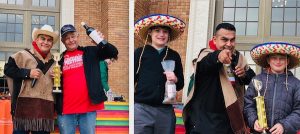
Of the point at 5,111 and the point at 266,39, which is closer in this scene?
the point at 5,111

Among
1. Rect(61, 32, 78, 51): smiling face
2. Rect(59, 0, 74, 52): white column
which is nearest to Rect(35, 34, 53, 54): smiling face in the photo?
Rect(61, 32, 78, 51): smiling face

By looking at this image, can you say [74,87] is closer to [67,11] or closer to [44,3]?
[67,11]

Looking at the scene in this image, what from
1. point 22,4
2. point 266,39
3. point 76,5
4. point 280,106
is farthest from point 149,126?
point 266,39

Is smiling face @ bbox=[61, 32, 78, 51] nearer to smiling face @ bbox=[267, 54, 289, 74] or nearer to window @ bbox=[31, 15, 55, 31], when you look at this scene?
window @ bbox=[31, 15, 55, 31]

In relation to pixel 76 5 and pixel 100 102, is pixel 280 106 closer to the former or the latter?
pixel 100 102

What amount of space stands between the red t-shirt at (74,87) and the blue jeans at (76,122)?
5 centimetres

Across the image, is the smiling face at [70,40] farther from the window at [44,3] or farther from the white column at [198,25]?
the white column at [198,25]

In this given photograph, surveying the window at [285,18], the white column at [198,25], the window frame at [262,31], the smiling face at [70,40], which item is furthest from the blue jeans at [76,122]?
the window at [285,18]

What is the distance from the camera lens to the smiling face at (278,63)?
2879 mm

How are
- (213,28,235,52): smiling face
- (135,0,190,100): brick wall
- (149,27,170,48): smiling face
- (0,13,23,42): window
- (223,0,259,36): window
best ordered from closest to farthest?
(213,28,235,52): smiling face < (149,27,170,48): smiling face < (0,13,23,42): window < (135,0,190,100): brick wall < (223,0,259,36): window

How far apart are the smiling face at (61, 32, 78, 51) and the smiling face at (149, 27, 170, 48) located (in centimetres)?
56

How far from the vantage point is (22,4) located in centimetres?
441

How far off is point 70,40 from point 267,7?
4.09 metres

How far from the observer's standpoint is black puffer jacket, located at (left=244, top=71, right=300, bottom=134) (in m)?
2.74
